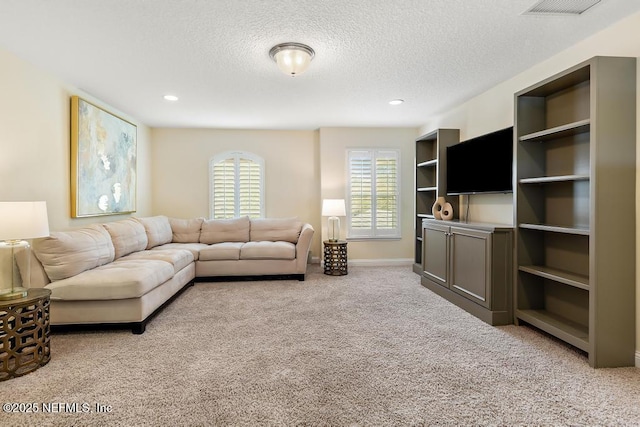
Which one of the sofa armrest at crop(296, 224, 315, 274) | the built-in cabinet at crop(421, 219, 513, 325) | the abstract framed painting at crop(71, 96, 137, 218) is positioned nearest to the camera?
the built-in cabinet at crop(421, 219, 513, 325)

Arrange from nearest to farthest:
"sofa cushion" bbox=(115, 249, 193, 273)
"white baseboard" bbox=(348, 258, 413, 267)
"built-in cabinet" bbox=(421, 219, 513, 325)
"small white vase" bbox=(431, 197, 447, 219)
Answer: "built-in cabinet" bbox=(421, 219, 513, 325), "sofa cushion" bbox=(115, 249, 193, 273), "small white vase" bbox=(431, 197, 447, 219), "white baseboard" bbox=(348, 258, 413, 267)

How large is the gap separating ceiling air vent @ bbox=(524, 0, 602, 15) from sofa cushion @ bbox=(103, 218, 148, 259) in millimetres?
4483

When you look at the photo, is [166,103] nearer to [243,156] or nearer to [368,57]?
[243,156]

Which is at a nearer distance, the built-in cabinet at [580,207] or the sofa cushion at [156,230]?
the built-in cabinet at [580,207]

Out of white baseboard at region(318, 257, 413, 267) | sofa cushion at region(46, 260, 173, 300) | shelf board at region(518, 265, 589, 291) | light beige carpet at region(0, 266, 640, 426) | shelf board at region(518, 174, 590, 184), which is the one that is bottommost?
light beige carpet at region(0, 266, 640, 426)

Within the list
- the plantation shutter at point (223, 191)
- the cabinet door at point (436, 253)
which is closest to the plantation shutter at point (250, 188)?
the plantation shutter at point (223, 191)

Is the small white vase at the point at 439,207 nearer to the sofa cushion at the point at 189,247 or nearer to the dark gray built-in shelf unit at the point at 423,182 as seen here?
the dark gray built-in shelf unit at the point at 423,182

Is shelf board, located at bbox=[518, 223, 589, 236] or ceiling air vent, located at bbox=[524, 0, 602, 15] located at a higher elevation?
ceiling air vent, located at bbox=[524, 0, 602, 15]

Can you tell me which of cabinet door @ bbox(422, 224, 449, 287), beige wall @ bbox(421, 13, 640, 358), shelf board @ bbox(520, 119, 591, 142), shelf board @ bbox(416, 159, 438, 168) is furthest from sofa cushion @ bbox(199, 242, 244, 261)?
shelf board @ bbox(520, 119, 591, 142)

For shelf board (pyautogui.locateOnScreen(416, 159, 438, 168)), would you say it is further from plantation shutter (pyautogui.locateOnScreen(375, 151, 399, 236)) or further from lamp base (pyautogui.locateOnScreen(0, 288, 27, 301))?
lamp base (pyautogui.locateOnScreen(0, 288, 27, 301))

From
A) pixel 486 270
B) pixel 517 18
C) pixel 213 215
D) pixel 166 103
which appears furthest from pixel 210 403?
pixel 213 215

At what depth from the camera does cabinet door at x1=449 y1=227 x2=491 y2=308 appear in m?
3.37

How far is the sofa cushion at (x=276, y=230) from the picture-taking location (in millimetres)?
5633

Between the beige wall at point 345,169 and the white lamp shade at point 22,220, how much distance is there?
13.8 feet
